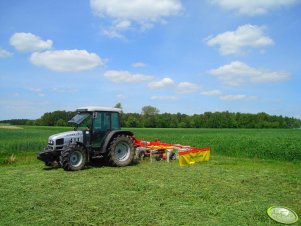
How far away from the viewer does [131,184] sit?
30.1 feet

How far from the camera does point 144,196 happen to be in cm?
791

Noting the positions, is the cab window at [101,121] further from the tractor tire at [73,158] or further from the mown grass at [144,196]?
the mown grass at [144,196]

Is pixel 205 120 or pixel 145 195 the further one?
pixel 205 120

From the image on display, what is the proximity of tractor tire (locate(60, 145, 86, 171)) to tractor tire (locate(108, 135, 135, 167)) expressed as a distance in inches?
43.9

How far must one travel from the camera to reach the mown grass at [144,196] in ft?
20.7

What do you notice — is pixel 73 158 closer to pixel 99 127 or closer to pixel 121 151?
pixel 99 127

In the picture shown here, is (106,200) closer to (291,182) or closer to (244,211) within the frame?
(244,211)

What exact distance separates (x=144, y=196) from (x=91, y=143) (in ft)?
16.4

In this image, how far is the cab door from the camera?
1250 centimetres

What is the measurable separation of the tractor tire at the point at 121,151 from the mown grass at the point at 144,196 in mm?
898

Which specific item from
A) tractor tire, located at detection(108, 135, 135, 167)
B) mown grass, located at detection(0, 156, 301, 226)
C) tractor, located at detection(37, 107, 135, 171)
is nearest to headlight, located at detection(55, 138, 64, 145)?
tractor, located at detection(37, 107, 135, 171)

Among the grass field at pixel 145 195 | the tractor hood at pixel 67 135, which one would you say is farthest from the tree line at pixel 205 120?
the grass field at pixel 145 195

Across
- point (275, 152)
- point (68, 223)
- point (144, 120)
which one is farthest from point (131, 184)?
point (144, 120)

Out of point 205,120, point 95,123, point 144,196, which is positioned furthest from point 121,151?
point 205,120
